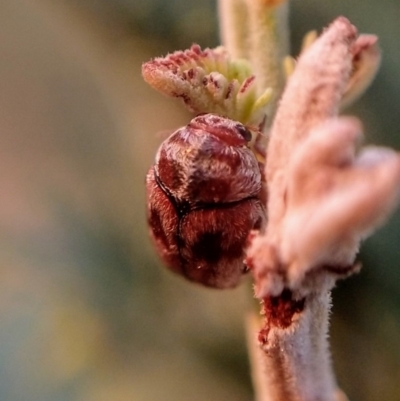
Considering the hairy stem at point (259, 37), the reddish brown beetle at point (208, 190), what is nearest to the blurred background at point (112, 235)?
the hairy stem at point (259, 37)

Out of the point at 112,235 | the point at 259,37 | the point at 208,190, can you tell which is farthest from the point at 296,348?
the point at 112,235

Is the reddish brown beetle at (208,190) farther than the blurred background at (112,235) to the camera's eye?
No

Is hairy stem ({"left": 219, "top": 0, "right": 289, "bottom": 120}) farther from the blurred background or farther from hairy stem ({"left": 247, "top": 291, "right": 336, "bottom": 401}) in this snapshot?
hairy stem ({"left": 247, "top": 291, "right": 336, "bottom": 401})

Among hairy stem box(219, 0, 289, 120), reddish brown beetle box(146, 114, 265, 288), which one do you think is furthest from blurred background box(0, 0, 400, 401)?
reddish brown beetle box(146, 114, 265, 288)

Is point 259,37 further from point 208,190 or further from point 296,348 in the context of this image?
point 296,348

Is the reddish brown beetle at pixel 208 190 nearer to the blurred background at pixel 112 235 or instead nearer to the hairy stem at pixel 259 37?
the hairy stem at pixel 259 37

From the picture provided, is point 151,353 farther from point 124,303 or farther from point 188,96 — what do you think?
point 188,96
